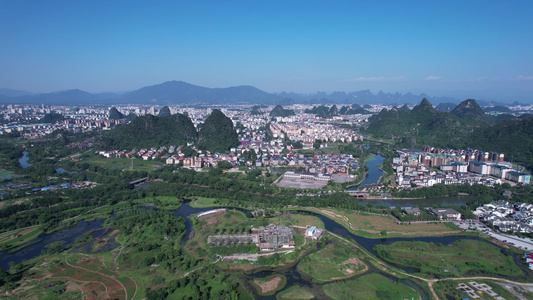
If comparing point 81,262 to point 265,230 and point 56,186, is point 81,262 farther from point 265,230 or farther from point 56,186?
point 56,186

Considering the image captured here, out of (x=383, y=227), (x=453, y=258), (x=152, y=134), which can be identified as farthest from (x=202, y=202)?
(x=152, y=134)

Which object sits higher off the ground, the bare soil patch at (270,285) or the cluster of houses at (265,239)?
the cluster of houses at (265,239)

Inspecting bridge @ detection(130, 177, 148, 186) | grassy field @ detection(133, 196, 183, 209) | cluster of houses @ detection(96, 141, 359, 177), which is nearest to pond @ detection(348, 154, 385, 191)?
cluster of houses @ detection(96, 141, 359, 177)

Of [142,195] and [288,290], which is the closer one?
[288,290]

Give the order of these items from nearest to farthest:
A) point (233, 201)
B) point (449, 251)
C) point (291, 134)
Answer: point (449, 251) → point (233, 201) → point (291, 134)

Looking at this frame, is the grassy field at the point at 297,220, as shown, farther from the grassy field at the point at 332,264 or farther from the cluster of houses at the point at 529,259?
the cluster of houses at the point at 529,259

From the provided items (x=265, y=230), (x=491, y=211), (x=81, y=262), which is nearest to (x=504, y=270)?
(x=491, y=211)

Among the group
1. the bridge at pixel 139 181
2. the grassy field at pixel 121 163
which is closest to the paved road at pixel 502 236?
the bridge at pixel 139 181
